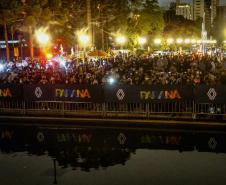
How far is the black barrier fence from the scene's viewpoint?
19.2m

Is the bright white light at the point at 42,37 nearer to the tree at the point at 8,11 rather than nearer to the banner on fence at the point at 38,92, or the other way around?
the tree at the point at 8,11

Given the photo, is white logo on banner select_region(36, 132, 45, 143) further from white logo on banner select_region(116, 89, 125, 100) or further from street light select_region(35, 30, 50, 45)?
street light select_region(35, 30, 50, 45)

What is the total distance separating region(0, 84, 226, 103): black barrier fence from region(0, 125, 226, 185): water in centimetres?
169

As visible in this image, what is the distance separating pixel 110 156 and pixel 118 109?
6005 mm

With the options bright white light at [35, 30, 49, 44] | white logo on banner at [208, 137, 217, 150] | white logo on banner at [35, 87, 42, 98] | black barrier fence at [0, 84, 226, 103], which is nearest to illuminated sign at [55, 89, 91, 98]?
black barrier fence at [0, 84, 226, 103]

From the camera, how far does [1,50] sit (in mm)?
77062

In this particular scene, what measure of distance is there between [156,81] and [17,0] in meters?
27.0

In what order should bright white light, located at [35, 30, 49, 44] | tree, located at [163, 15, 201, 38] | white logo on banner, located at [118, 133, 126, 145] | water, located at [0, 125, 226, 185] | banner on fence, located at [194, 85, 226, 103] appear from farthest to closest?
tree, located at [163, 15, 201, 38] → bright white light, located at [35, 30, 49, 44] → banner on fence, located at [194, 85, 226, 103] → white logo on banner, located at [118, 133, 126, 145] → water, located at [0, 125, 226, 185]

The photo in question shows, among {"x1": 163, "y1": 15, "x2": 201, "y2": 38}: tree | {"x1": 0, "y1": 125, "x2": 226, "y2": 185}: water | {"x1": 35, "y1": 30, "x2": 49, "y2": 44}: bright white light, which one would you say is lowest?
{"x1": 0, "y1": 125, "x2": 226, "y2": 185}: water

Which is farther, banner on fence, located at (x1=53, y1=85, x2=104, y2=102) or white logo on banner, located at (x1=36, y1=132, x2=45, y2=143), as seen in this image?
banner on fence, located at (x1=53, y1=85, x2=104, y2=102)

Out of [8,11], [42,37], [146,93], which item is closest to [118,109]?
[146,93]

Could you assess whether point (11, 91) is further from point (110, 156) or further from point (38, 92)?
point (110, 156)

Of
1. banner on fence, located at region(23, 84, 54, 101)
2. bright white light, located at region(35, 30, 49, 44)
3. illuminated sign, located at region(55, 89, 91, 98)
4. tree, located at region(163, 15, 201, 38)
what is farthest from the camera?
tree, located at region(163, 15, 201, 38)

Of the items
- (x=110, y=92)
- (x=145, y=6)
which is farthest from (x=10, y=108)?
(x=145, y=6)
